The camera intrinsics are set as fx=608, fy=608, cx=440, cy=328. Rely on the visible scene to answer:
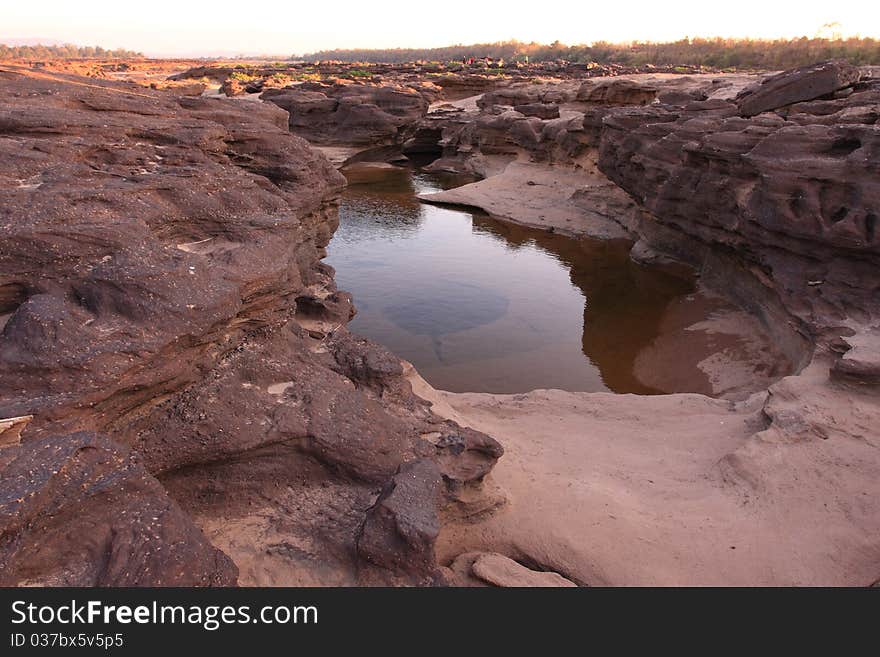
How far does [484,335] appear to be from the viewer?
13.8 metres

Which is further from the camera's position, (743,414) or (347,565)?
(743,414)

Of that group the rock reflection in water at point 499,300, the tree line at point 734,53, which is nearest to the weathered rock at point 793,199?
the rock reflection in water at point 499,300

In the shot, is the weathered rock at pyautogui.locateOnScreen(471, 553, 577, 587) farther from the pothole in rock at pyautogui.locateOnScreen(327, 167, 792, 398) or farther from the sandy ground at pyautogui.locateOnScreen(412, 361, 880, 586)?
the pothole in rock at pyautogui.locateOnScreen(327, 167, 792, 398)

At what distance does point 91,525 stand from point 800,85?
1694 centimetres

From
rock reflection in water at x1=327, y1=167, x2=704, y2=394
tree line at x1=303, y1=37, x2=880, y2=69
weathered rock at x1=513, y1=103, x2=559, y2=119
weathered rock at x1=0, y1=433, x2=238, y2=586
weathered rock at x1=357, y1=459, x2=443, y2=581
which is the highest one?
tree line at x1=303, y1=37, x2=880, y2=69

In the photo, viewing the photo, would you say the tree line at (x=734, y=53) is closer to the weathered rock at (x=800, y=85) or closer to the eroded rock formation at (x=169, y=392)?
the weathered rock at (x=800, y=85)

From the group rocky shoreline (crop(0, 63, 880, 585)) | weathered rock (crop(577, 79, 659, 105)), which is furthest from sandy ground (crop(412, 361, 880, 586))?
weathered rock (crop(577, 79, 659, 105))

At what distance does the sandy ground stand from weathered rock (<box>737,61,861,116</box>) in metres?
8.35

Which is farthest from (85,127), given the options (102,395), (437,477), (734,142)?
(734,142)

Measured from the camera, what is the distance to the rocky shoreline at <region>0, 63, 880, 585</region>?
425 centimetres

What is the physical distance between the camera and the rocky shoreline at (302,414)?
4246 mm

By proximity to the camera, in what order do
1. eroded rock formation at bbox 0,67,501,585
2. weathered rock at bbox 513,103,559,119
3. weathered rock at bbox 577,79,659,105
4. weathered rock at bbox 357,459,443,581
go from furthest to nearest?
weathered rock at bbox 513,103,559,119, weathered rock at bbox 577,79,659,105, weathered rock at bbox 357,459,443,581, eroded rock formation at bbox 0,67,501,585

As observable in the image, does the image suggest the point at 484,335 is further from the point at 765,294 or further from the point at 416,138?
the point at 416,138

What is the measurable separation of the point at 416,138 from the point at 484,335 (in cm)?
2694
